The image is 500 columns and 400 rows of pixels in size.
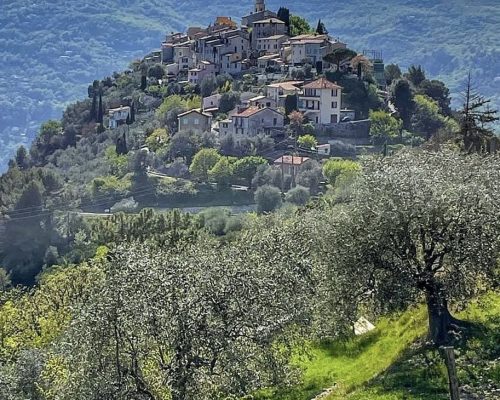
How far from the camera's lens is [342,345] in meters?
29.1

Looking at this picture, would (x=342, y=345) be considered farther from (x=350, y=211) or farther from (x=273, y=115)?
(x=273, y=115)

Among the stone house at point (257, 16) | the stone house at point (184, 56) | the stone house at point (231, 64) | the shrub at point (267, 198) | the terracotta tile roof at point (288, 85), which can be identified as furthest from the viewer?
the stone house at point (257, 16)

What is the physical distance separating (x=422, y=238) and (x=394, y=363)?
358 cm

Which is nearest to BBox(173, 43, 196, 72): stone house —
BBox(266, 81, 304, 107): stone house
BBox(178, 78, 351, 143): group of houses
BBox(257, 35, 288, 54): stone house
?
BBox(257, 35, 288, 54): stone house

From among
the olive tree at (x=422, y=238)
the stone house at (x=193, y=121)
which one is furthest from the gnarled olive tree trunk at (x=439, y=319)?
the stone house at (x=193, y=121)

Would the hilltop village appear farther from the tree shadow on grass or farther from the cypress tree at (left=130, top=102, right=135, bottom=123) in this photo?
the tree shadow on grass

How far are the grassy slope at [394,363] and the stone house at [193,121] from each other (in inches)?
3600

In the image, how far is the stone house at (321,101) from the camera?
10925 cm

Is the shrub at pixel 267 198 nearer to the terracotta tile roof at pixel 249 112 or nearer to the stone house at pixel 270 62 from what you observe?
the terracotta tile roof at pixel 249 112

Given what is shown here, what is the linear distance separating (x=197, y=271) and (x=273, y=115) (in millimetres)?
90884

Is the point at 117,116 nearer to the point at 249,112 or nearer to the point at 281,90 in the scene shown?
the point at 281,90

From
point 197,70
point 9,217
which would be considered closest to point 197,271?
point 9,217

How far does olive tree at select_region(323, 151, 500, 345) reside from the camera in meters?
22.2

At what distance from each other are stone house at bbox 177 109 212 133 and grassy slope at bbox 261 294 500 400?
300 feet
